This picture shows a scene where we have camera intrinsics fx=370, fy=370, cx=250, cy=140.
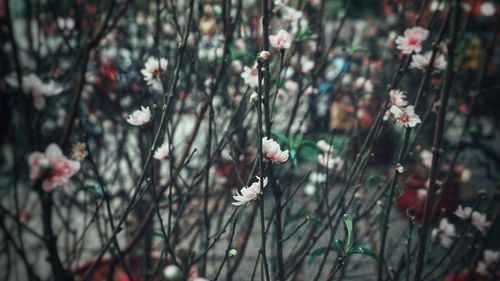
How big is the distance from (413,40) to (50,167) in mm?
1247

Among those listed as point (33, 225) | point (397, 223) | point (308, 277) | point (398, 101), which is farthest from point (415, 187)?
point (33, 225)

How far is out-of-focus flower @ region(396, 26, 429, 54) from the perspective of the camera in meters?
1.33

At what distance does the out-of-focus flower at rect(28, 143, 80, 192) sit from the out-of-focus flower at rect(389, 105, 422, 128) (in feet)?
3.16

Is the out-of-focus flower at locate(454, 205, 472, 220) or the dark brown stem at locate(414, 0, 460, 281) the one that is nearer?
the dark brown stem at locate(414, 0, 460, 281)

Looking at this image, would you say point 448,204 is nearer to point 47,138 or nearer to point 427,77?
point 427,77

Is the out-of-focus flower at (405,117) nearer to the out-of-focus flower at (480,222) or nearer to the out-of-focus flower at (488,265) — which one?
the out-of-focus flower at (480,222)

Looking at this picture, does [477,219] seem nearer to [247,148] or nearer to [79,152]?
[247,148]

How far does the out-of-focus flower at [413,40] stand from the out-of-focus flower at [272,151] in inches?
26.1

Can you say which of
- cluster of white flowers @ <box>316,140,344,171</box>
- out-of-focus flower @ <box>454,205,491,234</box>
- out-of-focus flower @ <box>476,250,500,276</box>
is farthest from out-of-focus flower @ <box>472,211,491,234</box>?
cluster of white flowers @ <box>316,140,344,171</box>

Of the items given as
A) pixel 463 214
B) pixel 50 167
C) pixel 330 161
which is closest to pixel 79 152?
pixel 50 167

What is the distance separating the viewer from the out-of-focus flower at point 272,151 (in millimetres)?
1011

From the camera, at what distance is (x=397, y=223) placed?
112 inches

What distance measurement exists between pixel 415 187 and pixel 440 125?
2.83 meters

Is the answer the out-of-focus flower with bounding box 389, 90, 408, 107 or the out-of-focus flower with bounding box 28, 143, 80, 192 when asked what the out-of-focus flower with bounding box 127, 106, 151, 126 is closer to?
the out-of-focus flower with bounding box 28, 143, 80, 192
